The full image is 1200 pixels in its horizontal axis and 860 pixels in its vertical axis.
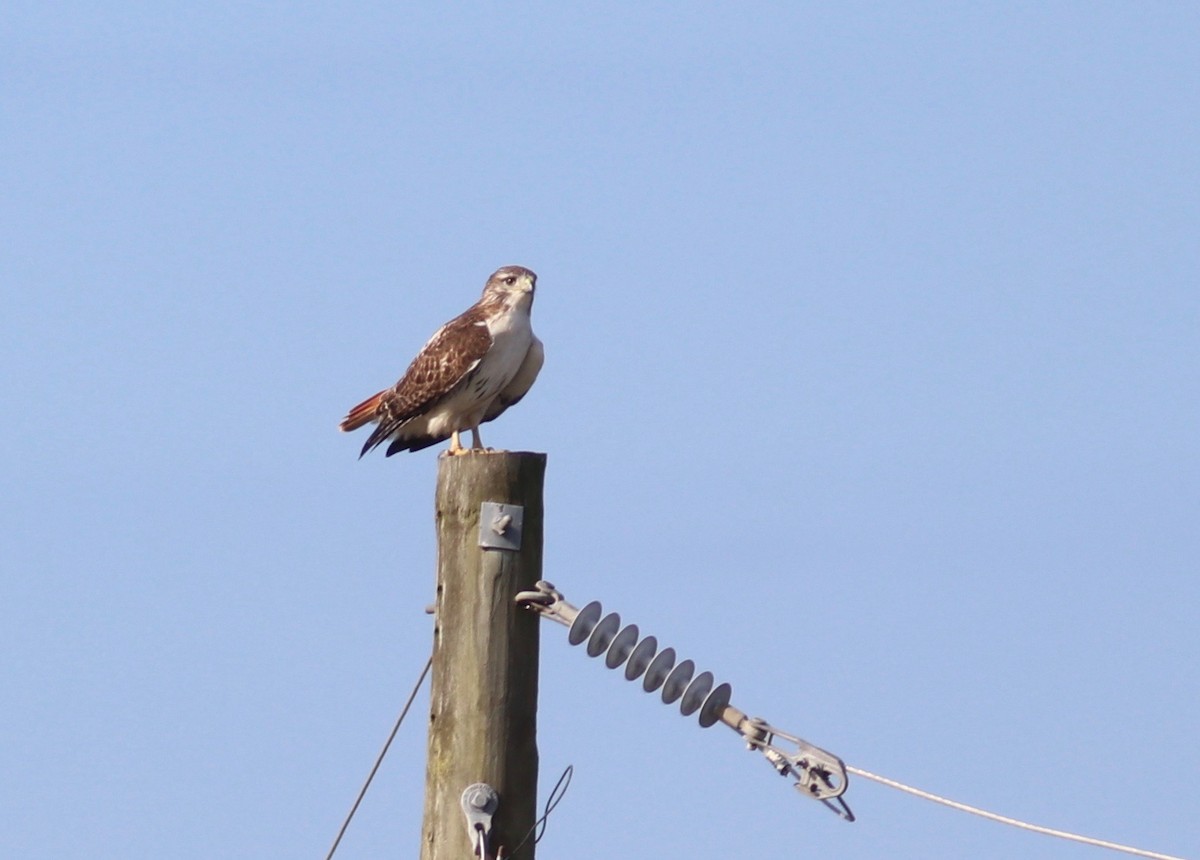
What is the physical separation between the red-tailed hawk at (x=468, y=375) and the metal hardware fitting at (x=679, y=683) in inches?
152

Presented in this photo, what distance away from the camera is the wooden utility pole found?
5160 millimetres

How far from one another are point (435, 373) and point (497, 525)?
4.14 metres

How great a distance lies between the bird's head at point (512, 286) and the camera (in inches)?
379

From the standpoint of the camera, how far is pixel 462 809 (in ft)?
16.9

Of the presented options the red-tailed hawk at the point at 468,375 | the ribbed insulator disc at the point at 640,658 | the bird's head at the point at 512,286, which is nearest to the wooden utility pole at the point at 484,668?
the ribbed insulator disc at the point at 640,658

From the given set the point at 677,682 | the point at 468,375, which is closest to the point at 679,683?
the point at 677,682

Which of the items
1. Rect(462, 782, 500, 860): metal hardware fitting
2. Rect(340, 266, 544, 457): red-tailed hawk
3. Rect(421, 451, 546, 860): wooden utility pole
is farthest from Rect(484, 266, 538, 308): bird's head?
Rect(462, 782, 500, 860): metal hardware fitting

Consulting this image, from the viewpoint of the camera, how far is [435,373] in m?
9.29

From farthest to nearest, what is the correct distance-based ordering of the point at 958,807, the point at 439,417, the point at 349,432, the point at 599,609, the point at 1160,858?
1. the point at 349,432
2. the point at 439,417
3. the point at 599,609
4. the point at 958,807
5. the point at 1160,858

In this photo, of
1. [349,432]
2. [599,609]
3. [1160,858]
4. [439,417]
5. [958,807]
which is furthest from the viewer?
[349,432]

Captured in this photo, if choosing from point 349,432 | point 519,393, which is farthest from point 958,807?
point 349,432

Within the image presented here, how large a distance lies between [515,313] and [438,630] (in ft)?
14.4

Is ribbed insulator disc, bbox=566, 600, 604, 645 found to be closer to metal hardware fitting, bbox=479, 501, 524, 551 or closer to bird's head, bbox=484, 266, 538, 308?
metal hardware fitting, bbox=479, 501, 524, 551

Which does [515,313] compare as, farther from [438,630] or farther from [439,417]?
[438,630]
